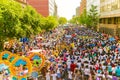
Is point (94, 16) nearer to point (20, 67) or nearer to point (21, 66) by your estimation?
point (20, 67)

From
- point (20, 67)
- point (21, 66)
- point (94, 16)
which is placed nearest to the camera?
point (21, 66)

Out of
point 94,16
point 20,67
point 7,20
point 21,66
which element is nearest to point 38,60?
point 20,67

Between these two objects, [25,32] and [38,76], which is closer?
[38,76]

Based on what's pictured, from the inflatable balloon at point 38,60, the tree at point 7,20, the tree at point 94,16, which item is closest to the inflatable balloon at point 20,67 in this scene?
the inflatable balloon at point 38,60

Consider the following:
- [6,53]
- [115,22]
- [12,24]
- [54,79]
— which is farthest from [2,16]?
[115,22]

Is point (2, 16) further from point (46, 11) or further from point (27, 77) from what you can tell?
point (46, 11)

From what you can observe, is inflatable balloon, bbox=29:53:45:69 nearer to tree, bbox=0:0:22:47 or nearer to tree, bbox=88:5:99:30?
tree, bbox=0:0:22:47

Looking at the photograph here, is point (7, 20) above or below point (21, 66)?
above

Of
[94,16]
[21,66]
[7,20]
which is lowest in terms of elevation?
[21,66]

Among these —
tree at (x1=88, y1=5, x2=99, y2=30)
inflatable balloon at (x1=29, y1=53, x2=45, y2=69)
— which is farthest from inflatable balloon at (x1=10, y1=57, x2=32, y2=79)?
tree at (x1=88, y1=5, x2=99, y2=30)

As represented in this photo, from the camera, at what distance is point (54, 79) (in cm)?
1864

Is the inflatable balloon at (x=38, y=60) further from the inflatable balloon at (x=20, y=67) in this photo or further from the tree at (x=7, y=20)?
the tree at (x=7, y=20)

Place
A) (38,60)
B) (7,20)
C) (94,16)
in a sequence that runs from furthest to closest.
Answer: (94,16) → (7,20) → (38,60)

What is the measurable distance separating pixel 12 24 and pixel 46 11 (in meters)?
119
